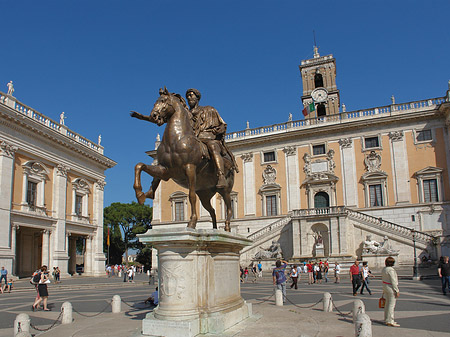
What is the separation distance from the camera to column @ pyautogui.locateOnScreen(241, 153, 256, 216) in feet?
125

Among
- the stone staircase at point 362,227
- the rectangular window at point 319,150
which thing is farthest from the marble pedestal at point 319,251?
the rectangular window at point 319,150

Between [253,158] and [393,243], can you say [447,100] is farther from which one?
[253,158]

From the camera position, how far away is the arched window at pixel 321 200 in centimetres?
3553

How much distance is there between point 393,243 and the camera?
2884cm

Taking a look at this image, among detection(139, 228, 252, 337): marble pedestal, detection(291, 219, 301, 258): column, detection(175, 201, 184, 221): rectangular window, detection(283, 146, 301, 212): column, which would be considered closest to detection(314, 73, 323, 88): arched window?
detection(283, 146, 301, 212): column

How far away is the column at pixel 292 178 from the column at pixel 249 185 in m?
3.52

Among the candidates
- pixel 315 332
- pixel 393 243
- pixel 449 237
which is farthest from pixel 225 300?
pixel 449 237

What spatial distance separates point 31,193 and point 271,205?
68.7ft

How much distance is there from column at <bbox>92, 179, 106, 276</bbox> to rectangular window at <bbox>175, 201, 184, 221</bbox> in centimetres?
769

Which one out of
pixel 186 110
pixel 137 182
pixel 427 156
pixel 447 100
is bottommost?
pixel 137 182

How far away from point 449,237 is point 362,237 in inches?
243

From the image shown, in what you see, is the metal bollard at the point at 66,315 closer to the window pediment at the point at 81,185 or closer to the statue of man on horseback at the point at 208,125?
the statue of man on horseback at the point at 208,125

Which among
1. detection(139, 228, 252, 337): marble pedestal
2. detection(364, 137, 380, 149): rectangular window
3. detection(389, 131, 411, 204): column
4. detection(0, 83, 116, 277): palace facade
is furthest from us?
detection(364, 137, 380, 149): rectangular window

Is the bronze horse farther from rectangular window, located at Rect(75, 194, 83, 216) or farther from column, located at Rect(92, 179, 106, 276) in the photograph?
column, located at Rect(92, 179, 106, 276)
